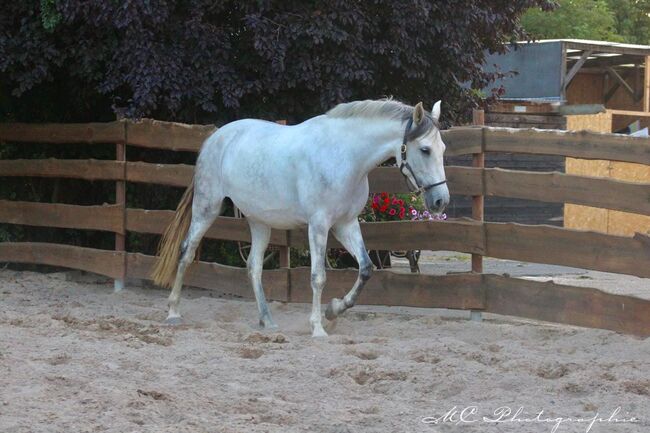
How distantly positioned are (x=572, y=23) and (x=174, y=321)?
79.7 ft

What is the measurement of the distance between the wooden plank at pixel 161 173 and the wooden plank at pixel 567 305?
2965 millimetres

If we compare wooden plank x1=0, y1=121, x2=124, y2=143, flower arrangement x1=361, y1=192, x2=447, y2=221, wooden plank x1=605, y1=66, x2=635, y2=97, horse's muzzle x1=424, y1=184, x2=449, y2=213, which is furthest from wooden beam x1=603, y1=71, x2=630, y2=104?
horse's muzzle x1=424, y1=184, x2=449, y2=213

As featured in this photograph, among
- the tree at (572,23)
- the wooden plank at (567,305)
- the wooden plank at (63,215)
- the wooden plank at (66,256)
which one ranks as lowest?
the wooden plank at (66,256)

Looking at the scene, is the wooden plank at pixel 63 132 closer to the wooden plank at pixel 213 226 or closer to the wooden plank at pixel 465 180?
the wooden plank at pixel 213 226

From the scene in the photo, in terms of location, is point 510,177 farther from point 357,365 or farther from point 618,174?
point 618,174

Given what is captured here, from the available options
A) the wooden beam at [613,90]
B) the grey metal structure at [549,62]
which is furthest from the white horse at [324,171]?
the wooden beam at [613,90]

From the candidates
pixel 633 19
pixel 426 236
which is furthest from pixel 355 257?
pixel 633 19

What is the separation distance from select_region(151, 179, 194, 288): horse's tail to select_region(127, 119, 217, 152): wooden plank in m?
0.69

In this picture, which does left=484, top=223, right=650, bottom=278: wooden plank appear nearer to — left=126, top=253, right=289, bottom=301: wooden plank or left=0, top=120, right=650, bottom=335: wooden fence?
left=0, top=120, right=650, bottom=335: wooden fence

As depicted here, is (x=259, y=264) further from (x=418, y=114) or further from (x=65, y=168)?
(x=65, y=168)

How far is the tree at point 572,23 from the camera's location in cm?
2923

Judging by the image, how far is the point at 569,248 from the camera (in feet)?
23.0

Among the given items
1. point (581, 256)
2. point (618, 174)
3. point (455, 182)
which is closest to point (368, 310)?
point (455, 182)

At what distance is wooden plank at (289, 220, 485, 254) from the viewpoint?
7637 millimetres
